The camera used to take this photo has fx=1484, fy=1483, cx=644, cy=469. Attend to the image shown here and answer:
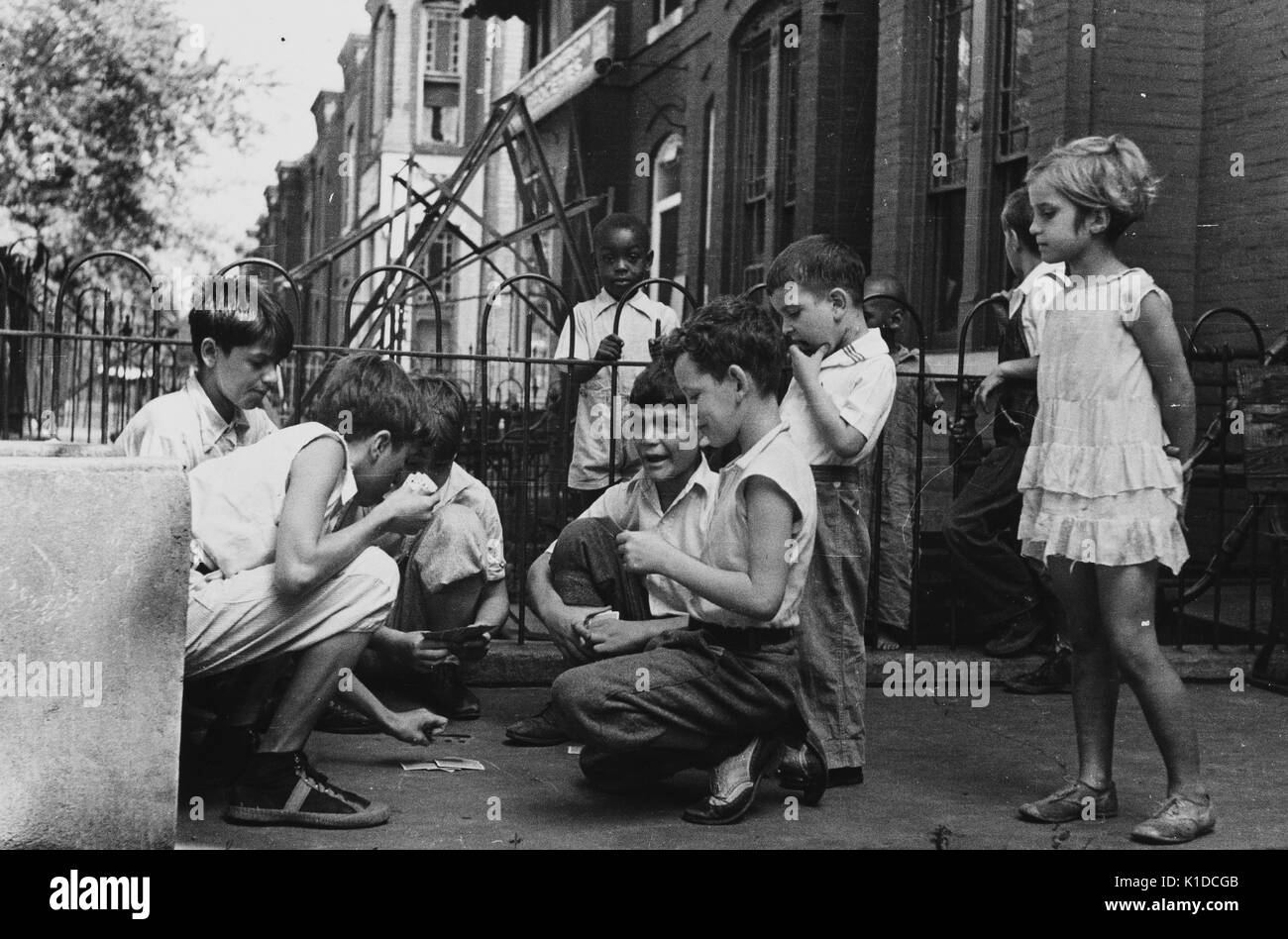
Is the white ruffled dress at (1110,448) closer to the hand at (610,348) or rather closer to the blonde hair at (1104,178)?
the blonde hair at (1104,178)

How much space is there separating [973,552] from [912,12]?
6840 millimetres

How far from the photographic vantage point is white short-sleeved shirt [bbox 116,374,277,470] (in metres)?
4.48

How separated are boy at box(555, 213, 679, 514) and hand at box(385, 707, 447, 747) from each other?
1788mm

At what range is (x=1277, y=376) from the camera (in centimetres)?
562

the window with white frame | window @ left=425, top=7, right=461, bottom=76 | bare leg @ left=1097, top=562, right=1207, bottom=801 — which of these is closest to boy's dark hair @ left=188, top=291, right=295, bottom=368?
bare leg @ left=1097, top=562, right=1207, bottom=801

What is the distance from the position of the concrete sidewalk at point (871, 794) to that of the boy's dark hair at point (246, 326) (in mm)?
1302

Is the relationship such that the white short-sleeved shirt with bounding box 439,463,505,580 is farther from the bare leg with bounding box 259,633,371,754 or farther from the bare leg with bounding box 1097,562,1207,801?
the bare leg with bounding box 1097,562,1207,801

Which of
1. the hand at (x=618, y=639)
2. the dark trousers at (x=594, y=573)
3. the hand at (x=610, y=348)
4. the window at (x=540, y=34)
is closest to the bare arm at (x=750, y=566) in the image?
the hand at (x=618, y=639)

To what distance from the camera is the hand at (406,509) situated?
3783mm

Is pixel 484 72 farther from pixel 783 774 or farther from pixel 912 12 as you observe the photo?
pixel 783 774

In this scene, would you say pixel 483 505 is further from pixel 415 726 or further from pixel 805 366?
pixel 805 366
